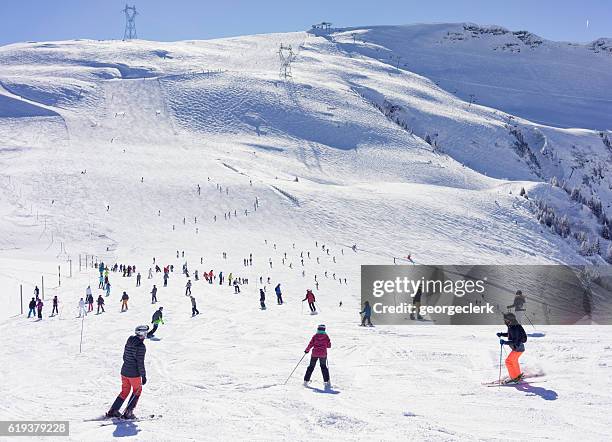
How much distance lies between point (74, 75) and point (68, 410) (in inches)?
5284

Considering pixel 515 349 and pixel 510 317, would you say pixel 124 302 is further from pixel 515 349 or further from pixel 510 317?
pixel 515 349

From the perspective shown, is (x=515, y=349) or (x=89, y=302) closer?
(x=515, y=349)

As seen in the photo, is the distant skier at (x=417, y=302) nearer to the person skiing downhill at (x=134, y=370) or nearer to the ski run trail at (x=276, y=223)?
the ski run trail at (x=276, y=223)

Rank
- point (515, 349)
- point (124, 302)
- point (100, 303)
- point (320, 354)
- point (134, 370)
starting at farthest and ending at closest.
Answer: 1. point (124, 302)
2. point (100, 303)
3. point (320, 354)
4. point (515, 349)
5. point (134, 370)

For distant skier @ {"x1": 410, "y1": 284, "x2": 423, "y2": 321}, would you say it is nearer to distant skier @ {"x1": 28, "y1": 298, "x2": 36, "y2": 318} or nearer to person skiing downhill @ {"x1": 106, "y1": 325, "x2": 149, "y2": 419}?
person skiing downhill @ {"x1": 106, "y1": 325, "x2": 149, "y2": 419}

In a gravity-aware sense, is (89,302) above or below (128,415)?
below

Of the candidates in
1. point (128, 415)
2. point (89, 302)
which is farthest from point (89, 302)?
point (128, 415)

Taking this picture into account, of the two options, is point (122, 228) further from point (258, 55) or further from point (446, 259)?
point (258, 55)

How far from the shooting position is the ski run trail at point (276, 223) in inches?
418

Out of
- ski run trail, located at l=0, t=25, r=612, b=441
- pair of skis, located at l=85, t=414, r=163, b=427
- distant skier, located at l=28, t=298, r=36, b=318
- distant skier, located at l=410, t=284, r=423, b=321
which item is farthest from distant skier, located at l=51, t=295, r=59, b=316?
pair of skis, located at l=85, t=414, r=163, b=427

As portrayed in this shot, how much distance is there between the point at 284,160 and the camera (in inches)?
3821

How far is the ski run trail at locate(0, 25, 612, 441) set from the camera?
10.6m

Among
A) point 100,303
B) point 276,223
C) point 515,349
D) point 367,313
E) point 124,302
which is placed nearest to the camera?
point 515,349

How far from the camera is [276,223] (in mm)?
66188
